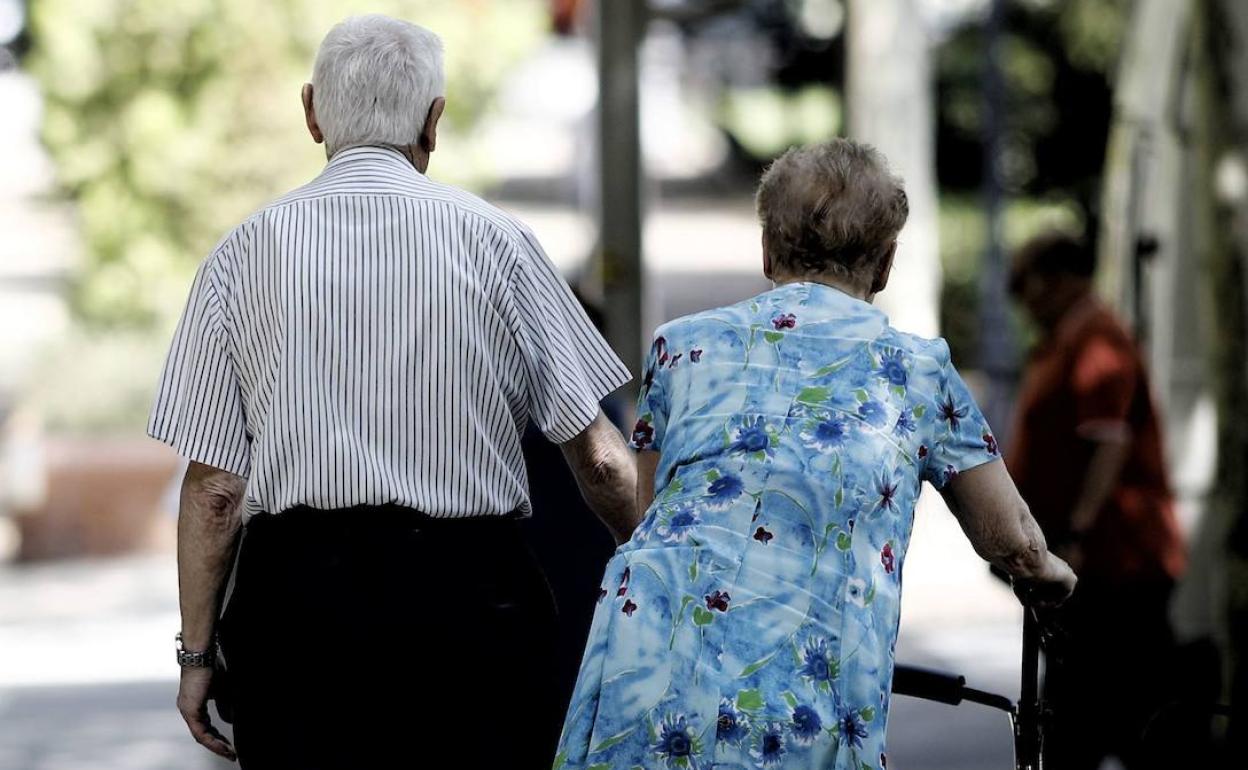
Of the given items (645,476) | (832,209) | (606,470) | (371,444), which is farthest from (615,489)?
(832,209)

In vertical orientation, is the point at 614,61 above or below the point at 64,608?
above

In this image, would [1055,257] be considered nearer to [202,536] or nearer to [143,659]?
[202,536]

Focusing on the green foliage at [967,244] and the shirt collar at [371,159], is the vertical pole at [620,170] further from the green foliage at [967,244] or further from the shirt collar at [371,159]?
the green foliage at [967,244]

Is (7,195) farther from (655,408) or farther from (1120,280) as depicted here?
(655,408)

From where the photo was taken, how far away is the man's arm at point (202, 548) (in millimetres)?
3213

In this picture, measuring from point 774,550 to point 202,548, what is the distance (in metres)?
0.94

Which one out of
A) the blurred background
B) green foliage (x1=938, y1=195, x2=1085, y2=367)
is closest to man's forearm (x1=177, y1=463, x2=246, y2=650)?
the blurred background

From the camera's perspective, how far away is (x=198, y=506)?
3221 mm

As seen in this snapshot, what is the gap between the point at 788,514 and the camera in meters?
2.87

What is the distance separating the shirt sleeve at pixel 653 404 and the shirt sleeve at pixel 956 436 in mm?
395

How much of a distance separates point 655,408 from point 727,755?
534mm

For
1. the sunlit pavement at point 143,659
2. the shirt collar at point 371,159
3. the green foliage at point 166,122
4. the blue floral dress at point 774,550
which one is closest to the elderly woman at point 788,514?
the blue floral dress at point 774,550

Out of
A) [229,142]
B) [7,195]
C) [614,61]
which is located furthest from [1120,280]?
[7,195]

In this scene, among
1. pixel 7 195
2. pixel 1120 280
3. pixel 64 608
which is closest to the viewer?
pixel 1120 280
